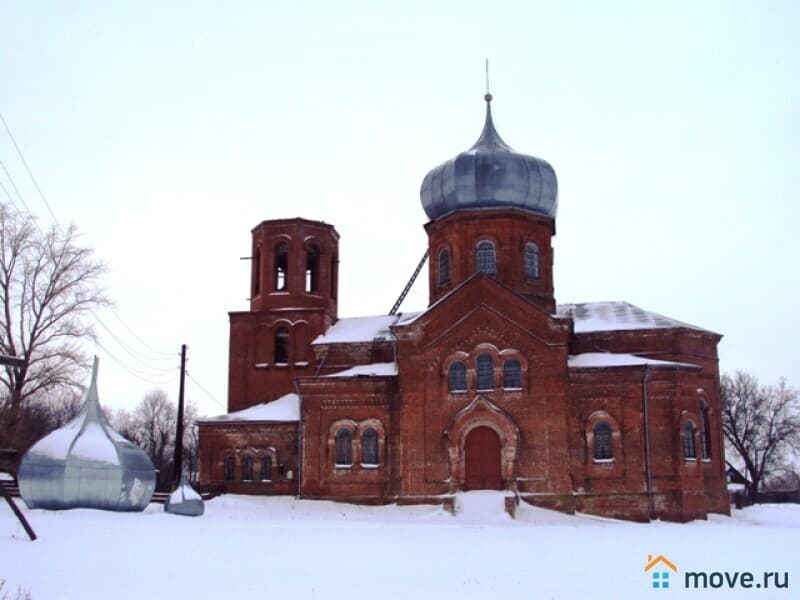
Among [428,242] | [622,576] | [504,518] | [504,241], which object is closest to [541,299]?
[504,241]

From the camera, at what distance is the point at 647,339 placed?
33.7m

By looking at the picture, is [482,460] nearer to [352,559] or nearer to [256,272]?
[256,272]

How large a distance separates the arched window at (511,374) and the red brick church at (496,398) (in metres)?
0.04

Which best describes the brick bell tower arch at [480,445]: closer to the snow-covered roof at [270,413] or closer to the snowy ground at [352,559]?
the snowy ground at [352,559]

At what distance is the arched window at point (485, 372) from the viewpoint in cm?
3142

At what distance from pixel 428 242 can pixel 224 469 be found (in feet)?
38.7

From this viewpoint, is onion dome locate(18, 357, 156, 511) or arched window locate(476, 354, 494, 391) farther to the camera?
arched window locate(476, 354, 494, 391)

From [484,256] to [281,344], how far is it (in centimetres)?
967

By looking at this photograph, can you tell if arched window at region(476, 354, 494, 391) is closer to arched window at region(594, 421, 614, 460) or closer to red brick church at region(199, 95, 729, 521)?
red brick church at region(199, 95, 729, 521)

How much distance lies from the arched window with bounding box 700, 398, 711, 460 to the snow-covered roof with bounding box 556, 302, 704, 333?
9.72 ft

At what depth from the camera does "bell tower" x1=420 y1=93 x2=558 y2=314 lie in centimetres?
3469

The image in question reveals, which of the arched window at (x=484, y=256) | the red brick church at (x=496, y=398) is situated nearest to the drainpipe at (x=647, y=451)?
the red brick church at (x=496, y=398)

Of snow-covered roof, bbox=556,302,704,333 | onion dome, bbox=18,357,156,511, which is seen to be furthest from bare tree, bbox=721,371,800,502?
onion dome, bbox=18,357,156,511

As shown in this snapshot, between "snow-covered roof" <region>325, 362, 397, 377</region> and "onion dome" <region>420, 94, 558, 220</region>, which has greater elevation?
"onion dome" <region>420, 94, 558, 220</region>
